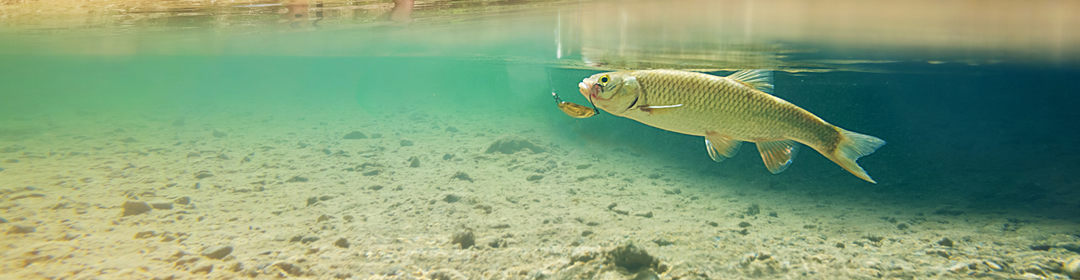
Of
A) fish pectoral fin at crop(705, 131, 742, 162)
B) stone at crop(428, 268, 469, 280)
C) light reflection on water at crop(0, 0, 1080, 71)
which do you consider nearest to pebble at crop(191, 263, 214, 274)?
stone at crop(428, 268, 469, 280)

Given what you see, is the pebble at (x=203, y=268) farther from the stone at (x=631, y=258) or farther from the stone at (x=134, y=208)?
the stone at (x=631, y=258)

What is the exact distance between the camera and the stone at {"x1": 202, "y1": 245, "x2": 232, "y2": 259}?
13.1ft

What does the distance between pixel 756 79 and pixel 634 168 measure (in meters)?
6.44

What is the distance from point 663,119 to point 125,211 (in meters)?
7.05

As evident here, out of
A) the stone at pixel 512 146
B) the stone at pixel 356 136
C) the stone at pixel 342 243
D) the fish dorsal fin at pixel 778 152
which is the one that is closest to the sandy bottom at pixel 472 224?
the stone at pixel 342 243

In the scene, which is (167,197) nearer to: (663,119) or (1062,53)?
(663,119)

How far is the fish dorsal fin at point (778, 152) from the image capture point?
180cm

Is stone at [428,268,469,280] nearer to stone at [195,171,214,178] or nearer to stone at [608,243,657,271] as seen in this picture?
stone at [608,243,657,271]

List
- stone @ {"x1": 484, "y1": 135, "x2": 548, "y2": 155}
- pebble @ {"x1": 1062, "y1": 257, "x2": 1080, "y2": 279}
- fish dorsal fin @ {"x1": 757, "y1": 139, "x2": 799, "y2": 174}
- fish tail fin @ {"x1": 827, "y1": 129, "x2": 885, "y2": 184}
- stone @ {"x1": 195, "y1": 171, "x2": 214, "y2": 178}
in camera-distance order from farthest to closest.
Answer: stone @ {"x1": 484, "y1": 135, "x2": 548, "y2": 155}
stone @ {"x1": 195, "y1": 171, "x2": 214, "y2": 178}
pebble @ {"x1": 1062, "y1": 257, "x2": 1080, "y2": 279}
fish dorsal fin @ {"x1": 757, "y1": 139, "x2": 799, "y2": 174}
fish tail fin @ {"x1": 827, "y1": 129, "x2": 885, "y2": 184}

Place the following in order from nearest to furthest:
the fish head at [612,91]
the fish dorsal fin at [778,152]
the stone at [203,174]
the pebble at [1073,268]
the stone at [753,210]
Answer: the fish head at [612,91] < the fish dorsal fin at [778,152] < the pebble at [1073,268] < the stone at [753,210] < the stone at [203,174]

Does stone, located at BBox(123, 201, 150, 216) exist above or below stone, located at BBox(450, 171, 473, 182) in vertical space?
above

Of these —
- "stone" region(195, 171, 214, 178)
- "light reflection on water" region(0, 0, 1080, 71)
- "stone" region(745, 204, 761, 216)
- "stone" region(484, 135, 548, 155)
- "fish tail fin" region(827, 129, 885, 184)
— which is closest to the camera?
"fish tail fin" region(827, 129, 885, 184)

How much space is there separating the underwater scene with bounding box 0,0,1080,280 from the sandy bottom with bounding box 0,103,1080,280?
40mm

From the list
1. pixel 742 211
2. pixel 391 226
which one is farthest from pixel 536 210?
pixel 742 211
